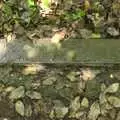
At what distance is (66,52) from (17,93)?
0.64 metres

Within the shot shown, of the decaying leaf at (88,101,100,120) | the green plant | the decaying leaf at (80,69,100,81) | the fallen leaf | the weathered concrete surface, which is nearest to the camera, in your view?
the decaying leaf at (88,101,100,120)

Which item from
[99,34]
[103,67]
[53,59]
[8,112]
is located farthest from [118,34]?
[8,112]

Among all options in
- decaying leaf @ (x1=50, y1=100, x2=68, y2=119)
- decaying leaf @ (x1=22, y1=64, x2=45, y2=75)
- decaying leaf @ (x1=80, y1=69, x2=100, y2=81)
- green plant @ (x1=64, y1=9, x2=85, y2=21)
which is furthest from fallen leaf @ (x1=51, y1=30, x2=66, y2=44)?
decaying leaf @ (x1=50, y1=100, x2=68, y2=119)

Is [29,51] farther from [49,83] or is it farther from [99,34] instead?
[99,34]

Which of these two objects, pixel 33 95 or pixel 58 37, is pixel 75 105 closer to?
pixel 33 95

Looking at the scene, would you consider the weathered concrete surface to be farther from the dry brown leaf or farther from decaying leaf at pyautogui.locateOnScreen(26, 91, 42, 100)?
decaying leaf at pyautogui.locateOnScreen(26, 91, 42, 100)

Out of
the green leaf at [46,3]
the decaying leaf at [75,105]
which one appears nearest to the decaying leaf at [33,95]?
the decaying leaf at [75,105]

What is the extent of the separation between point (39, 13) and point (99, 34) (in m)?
0.69

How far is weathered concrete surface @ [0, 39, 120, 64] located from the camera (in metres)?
3.65

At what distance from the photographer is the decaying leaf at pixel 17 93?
11.3 ft

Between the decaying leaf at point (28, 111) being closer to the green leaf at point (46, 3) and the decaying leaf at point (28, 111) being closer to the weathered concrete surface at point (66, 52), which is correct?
the weathered concrete surface at point (66, 52)

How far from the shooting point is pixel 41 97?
135 inches

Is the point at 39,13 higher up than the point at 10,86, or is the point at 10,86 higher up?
the point at 39,13

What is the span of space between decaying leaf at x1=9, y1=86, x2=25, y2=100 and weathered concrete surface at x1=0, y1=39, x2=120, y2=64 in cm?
31
